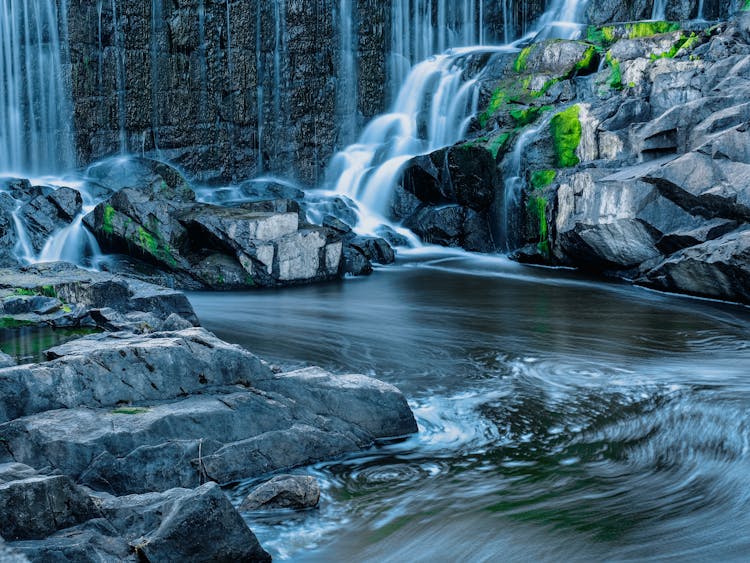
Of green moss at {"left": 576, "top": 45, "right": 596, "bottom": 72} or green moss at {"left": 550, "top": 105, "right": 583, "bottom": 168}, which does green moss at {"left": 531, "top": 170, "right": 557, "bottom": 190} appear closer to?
green moss at {"left": 550, "top": 105, "right": 583, "bottom": 168}

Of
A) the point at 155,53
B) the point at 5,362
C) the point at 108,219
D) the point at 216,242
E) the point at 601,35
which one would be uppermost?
the point at 601,35

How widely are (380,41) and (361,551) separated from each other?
2176cm

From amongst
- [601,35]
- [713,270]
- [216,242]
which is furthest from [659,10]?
[216,242]

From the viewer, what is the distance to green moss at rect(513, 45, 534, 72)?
67.6 ft

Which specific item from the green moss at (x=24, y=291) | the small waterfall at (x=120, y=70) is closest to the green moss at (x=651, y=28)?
the small waterfall at (x=120, y=70)

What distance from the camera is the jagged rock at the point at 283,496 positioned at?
4516 mm

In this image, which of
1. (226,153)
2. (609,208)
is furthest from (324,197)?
(609,208)

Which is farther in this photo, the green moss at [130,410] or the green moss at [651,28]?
the green moss at [651,28]

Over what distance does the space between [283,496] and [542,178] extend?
12.8m

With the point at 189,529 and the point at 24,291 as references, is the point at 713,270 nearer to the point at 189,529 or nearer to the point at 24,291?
the point at 24,291

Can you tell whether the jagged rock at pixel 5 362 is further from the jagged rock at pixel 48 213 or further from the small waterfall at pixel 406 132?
the small waterfall at pixel 406 132

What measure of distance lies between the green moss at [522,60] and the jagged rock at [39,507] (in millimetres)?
18924

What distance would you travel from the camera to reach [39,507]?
348 cm

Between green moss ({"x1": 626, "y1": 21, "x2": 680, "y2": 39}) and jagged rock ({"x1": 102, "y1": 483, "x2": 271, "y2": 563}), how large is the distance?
18637mm
